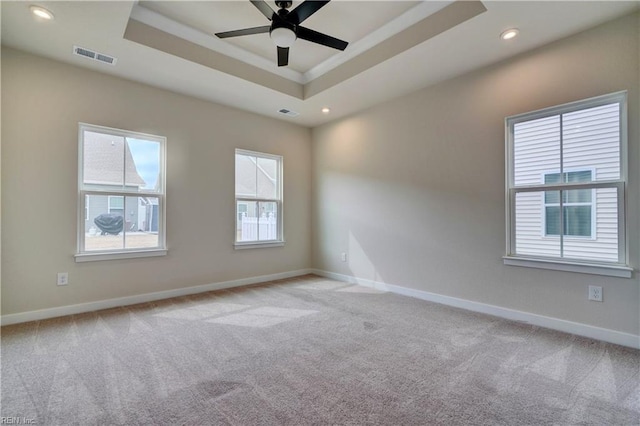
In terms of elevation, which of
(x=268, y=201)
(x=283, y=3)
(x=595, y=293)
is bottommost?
(x=595, y=293)

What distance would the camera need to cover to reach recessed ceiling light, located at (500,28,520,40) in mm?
2697

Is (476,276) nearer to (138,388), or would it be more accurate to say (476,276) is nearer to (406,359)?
(406,359)

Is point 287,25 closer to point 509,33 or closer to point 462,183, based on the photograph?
point 509,33

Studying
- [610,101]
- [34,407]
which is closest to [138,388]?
[34,407]

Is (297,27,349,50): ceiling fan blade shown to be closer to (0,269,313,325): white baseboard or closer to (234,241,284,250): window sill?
(234,241,284,250): window sill

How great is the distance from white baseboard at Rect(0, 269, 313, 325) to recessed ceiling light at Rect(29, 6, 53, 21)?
285cm

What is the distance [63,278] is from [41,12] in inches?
102

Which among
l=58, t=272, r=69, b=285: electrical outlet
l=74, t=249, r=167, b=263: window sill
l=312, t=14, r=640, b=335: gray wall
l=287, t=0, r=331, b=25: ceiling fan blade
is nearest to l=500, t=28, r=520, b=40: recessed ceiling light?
l=312, t=14, r=640, b=335: gray wall

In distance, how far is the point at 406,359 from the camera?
7.54 ft

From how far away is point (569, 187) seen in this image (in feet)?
9.27

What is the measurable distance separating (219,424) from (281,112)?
14.0 ft

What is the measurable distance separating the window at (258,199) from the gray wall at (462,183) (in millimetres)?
879

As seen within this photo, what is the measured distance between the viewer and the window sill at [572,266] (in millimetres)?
2517

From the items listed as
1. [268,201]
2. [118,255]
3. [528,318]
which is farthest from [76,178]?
[528,318]
